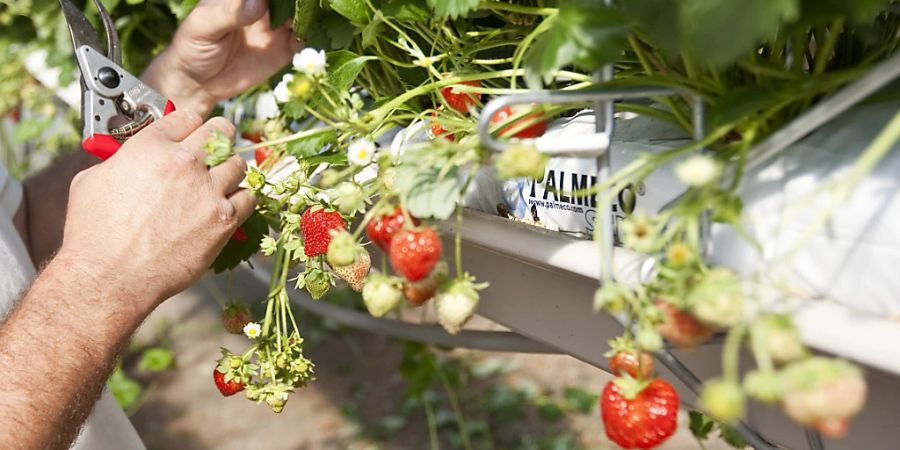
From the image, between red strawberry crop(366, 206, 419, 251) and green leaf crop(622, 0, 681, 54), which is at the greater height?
green leaf crop(622, 0, 681, 54)

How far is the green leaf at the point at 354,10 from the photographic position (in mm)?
656

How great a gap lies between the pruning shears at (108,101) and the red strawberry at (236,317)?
0.20 m

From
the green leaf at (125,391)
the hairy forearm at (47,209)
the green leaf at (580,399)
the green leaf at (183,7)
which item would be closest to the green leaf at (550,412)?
the green leaf at (580,399)

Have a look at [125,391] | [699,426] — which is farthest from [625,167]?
[125,391]

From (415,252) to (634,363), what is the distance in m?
0.13

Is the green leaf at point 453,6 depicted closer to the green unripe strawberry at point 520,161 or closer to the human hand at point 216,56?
the green unripe strawberry at point 520,161

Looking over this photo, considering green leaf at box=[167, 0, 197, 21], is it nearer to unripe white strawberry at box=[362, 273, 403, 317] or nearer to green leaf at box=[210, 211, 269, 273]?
green leaf at box=[210, 211, 269, 273]

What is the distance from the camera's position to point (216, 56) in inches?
42.1

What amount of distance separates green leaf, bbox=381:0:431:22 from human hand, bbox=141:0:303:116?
1.17 ft

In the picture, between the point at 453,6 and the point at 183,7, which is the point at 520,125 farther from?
the point at 183,7

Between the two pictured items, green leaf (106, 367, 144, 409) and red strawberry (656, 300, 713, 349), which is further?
green leaf (106, 367, 144, 409)

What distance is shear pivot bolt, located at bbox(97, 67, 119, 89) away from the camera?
0.81 m

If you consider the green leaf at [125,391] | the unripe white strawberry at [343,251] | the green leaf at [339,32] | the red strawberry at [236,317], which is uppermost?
the green leaf at [339,32]

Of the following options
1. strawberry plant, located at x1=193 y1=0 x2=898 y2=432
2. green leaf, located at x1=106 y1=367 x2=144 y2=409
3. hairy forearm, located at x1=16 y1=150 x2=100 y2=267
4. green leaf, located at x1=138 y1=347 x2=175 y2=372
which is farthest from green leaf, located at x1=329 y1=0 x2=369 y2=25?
green leaf, located at x1=138 y1=347 x2=175 y2=372
